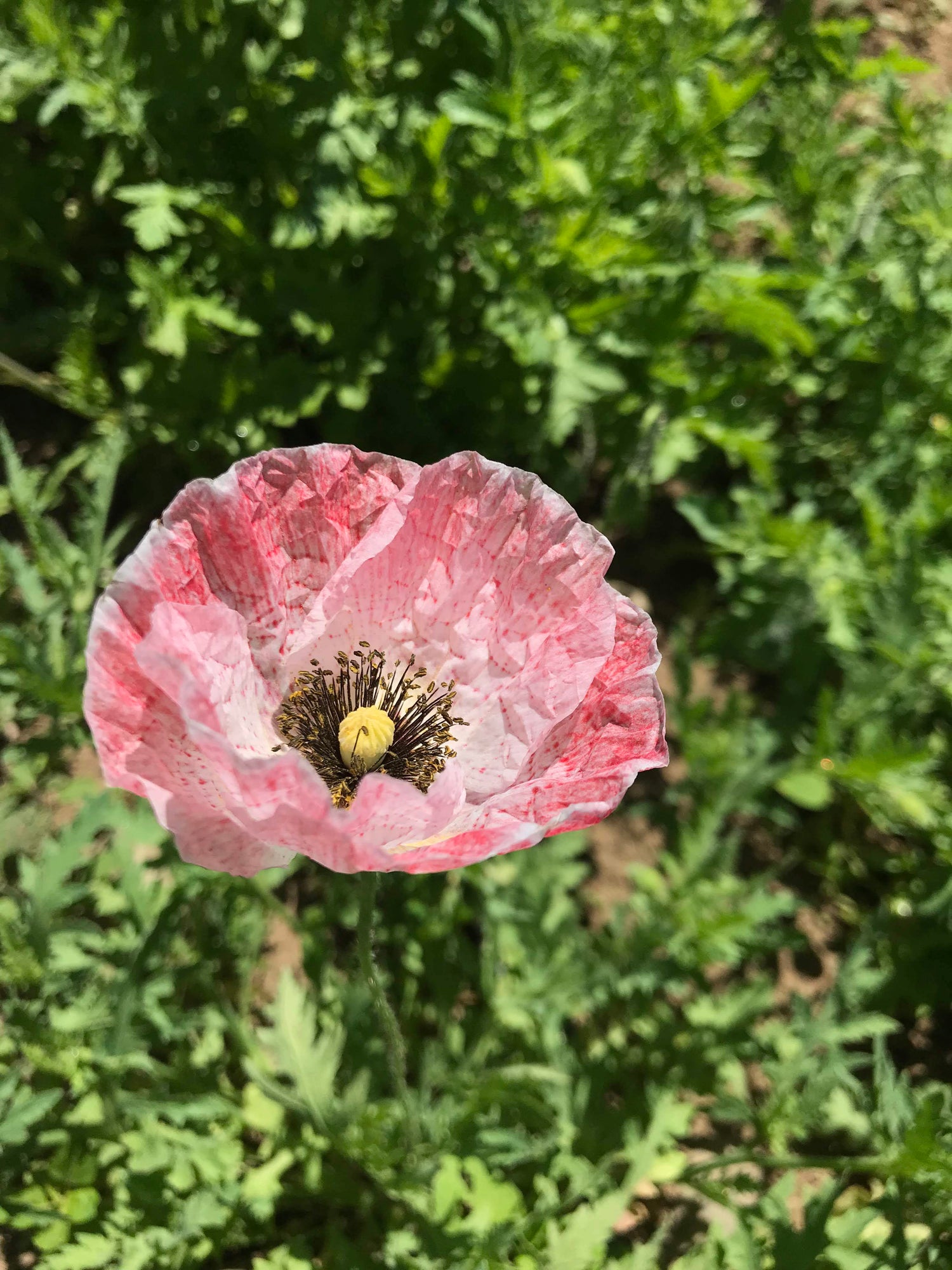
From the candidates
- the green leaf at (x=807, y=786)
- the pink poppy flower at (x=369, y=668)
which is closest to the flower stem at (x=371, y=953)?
the pink poppy flower at (x=369, y=668)

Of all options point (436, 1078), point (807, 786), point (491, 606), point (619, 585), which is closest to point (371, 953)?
point (491, 606)

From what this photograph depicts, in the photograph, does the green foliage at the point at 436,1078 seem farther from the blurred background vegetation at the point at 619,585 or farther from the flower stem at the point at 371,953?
the flower stem at the point at 371,953

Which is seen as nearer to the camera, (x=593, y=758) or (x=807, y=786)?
(x=593, y=758)

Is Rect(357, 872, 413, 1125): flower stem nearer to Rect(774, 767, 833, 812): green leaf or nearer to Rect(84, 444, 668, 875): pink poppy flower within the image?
Rect(84, 444, 668, 875): pink poppy flower

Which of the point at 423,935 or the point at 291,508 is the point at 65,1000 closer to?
the point at 423,935

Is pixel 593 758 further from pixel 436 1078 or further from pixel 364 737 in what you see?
pixel 436 1078

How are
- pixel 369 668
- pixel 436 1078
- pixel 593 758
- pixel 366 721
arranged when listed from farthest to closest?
pixel 436 1078, pixel 369 668, pixel 366 721, pixel 593 758

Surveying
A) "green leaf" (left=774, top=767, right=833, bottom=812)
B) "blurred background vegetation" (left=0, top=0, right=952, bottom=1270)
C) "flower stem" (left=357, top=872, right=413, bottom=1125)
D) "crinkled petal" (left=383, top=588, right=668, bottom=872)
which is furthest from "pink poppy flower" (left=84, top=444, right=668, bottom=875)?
"green leaf" (left=774, top=767, right=833, bottom=812)
